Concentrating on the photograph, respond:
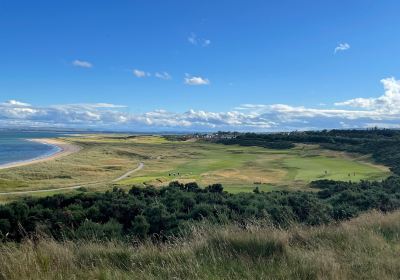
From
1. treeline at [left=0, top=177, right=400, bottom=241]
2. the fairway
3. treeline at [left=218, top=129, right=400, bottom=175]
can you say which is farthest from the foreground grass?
treeline at [left=218, top=129, right=400, bottom=175]

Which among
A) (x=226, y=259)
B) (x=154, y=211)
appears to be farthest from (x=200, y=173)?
(x=226, y=259)

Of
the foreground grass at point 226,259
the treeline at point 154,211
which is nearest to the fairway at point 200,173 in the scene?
the treeline at point 154,211

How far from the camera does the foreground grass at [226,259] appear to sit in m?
5.25

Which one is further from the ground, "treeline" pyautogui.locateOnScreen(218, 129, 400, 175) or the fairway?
"treeline" pyautogui.locateOnScreen(218, 129, 400, 175)

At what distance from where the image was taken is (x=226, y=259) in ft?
19.4

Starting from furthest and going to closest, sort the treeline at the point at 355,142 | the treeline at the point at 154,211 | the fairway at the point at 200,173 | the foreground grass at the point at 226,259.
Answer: the treeline at the point at 355,142
the fairway at the point at 200,173
the treeline at the point at 154,211
the foreground grass at the point at 226,259

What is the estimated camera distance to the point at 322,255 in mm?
5824

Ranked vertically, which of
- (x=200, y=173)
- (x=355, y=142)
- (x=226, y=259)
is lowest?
(x=200, y=173)

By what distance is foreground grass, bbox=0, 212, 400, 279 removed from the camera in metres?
5.25

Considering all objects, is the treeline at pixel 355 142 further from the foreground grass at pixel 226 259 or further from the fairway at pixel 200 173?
the foreground grass at pixel 226 259

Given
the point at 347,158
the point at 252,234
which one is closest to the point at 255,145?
the point at 347,158

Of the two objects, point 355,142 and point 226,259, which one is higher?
point 226,259

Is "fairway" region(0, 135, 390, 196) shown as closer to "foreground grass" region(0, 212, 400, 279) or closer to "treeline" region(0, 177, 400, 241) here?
"treeline" region(0, 177, 400, 241)

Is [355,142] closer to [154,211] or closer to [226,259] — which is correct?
[154,211]
